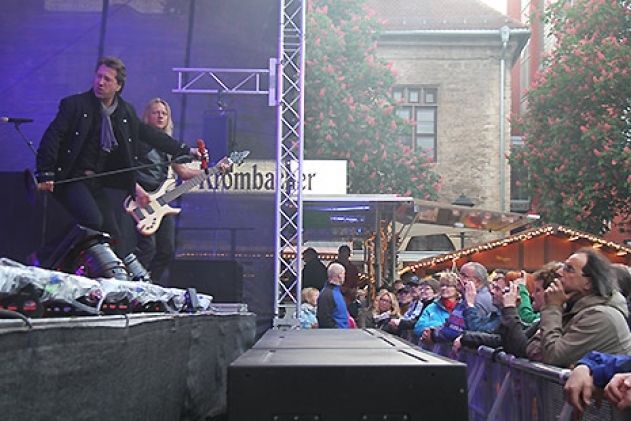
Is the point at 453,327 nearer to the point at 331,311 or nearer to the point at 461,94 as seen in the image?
the point at 331,311

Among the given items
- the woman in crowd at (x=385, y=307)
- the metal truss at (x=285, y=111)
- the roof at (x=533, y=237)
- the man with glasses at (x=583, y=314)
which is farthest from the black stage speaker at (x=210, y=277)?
the roof at (x=533, y=237)

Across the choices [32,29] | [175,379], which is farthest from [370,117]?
[175,379]

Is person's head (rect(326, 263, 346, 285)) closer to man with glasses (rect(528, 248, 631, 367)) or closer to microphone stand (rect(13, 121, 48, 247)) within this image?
microphone stand (rect(13, 121, 48, 247))

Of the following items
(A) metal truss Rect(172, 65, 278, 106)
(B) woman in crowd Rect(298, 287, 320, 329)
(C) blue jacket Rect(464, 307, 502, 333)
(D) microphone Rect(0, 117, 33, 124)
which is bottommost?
(B) woman in crowd Rect(298, 287, 320, 329)

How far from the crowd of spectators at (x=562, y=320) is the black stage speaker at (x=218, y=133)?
10.4ft

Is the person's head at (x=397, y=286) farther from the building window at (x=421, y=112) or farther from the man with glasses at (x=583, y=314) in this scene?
the building window at (x=421, y=112)

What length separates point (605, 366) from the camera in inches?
134

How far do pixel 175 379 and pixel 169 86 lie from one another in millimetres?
6974

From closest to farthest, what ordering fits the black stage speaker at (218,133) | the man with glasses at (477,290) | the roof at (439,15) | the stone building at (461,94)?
the man with glasses at (477,290)
the black stage speaker at (218,133)
the stone building at (461,94)
the roof at (439,15)

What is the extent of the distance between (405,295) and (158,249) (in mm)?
4129

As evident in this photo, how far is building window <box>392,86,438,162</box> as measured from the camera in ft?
124

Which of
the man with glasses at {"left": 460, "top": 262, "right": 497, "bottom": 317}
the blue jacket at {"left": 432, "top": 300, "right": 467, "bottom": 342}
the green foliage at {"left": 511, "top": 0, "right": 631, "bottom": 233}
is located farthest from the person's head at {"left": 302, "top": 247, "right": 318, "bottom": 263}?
the green foliage at {"left": 511, "top": 0, "right": 631, "bottom": 233}

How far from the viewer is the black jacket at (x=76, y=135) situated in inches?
343

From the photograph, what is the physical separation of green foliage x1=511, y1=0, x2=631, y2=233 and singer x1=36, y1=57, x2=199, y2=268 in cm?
1649
